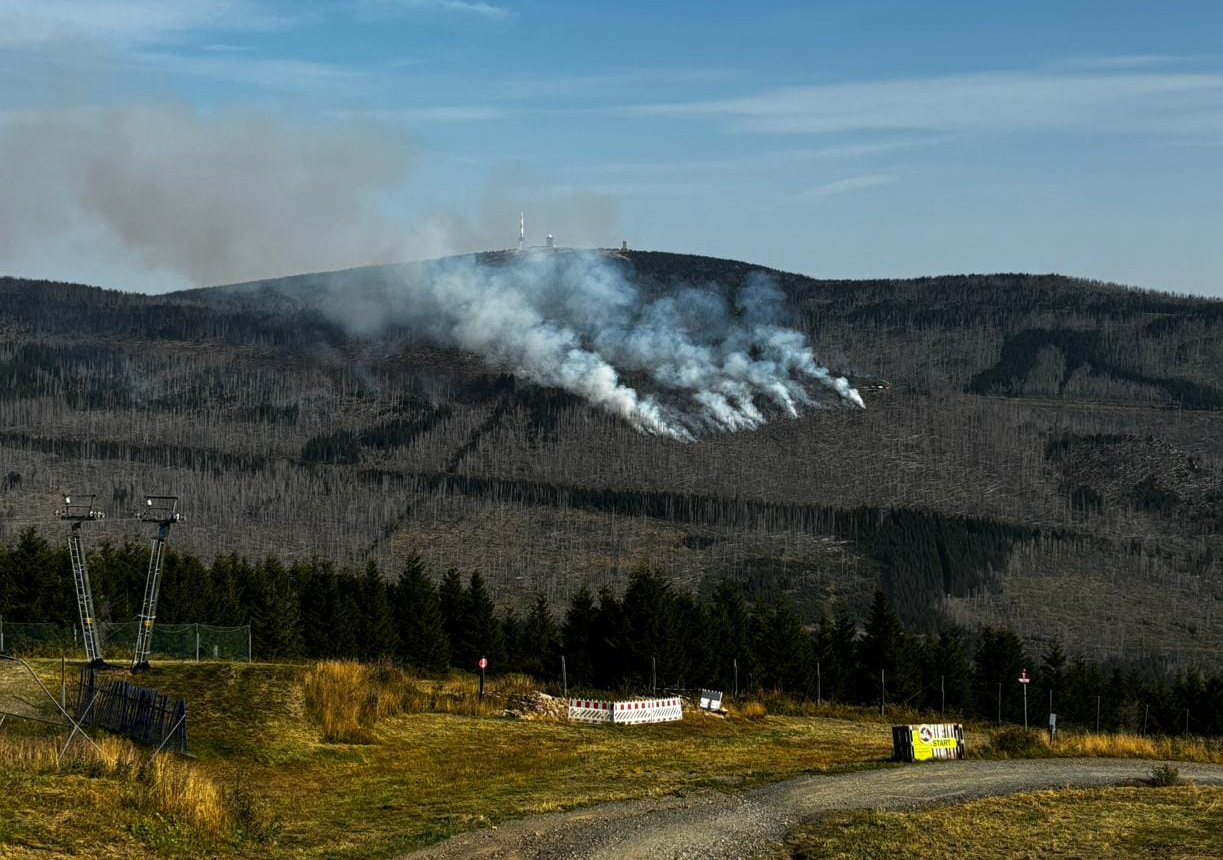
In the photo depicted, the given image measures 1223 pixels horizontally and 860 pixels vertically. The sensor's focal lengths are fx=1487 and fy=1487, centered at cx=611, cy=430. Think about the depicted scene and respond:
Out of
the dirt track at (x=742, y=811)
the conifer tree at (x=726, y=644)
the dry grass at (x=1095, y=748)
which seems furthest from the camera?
the conifer tree at (x=726, y=644)

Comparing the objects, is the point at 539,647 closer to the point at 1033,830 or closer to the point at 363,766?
the point at 363,766

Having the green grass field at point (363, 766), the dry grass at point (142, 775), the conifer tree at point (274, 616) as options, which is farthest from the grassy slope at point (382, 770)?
the conifer tree at point (274, 616)

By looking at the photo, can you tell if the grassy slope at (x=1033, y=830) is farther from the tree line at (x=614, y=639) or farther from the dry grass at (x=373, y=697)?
the tree line at (x=614, y=639)

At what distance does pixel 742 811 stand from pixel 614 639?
50361 mm

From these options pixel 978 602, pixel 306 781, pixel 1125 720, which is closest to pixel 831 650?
pixel 1125 720

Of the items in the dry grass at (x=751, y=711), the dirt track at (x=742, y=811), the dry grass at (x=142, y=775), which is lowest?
the dirt track at (x=742, y=811)

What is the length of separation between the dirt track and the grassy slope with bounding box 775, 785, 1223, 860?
119cm

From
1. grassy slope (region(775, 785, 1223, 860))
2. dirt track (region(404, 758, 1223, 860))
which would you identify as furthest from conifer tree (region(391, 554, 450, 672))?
grassy slope (region(775, 785, 1223, 860))

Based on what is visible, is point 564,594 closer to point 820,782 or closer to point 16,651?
point 16,651

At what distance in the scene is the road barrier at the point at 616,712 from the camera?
5212 centimetres

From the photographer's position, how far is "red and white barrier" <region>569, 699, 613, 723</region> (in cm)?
5222

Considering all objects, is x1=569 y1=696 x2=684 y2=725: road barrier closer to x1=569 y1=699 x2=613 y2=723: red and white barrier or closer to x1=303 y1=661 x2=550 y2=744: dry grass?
x1=569 y1=699 x2=613 y2=723: red and white barrier

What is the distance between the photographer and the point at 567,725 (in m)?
49.9

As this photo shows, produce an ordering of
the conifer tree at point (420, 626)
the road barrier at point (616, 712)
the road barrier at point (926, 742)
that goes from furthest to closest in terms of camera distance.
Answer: the conifer tree at point (420, 626)
the road barrier at point (616, 712)
the road barrier at point (926, 742)
